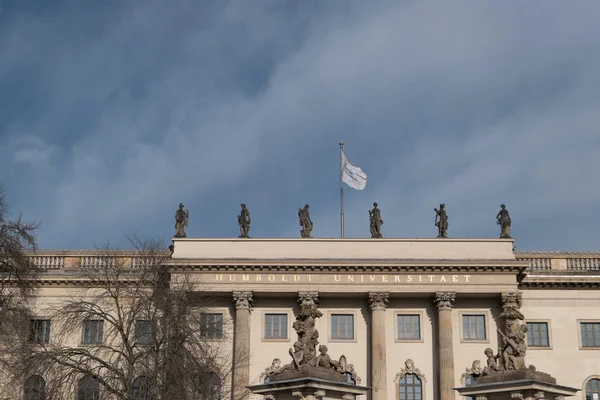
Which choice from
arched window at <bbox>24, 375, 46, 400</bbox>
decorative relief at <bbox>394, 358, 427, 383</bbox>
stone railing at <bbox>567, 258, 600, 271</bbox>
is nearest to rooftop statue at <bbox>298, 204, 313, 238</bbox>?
decorative relief at <bbox>394, 358, 427, 383</bbox>

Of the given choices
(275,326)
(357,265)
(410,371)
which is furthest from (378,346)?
(275,326)

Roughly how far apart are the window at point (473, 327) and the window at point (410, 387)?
4.34m

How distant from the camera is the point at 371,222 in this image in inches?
2594

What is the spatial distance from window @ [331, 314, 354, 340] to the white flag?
978 centimetres

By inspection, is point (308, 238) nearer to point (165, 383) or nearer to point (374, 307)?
point (374, 307)

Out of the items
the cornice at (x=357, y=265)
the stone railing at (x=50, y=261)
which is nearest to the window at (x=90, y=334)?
the stone railing at (x=50, y=261)

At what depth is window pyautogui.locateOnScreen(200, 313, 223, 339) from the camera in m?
49.6

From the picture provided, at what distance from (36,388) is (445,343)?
2715cm

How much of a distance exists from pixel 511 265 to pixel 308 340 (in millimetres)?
39836

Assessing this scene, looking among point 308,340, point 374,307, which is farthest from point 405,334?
point 308,340

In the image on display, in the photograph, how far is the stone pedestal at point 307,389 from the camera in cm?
2325

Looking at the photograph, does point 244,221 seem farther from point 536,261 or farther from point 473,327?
point 536,261

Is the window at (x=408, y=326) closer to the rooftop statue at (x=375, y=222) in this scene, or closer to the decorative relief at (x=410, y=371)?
the decorative relief at (x=410, y=371)

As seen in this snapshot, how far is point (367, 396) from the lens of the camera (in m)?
60.4
